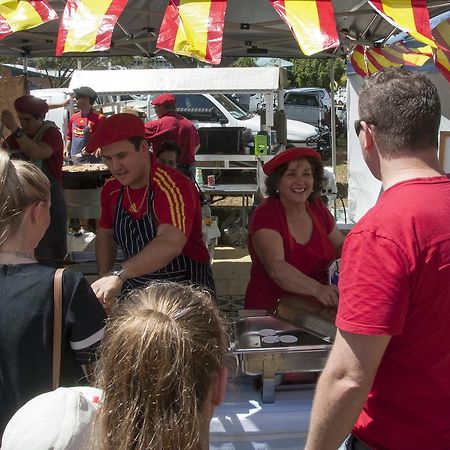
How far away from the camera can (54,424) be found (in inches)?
43.4

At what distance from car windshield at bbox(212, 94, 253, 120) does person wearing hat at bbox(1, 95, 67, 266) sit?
8862 millimetres

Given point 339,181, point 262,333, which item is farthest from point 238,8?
point 339,181

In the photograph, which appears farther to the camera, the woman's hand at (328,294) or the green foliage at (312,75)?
the green foliage at (312,75)

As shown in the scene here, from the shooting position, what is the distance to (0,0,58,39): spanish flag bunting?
2.41 metres

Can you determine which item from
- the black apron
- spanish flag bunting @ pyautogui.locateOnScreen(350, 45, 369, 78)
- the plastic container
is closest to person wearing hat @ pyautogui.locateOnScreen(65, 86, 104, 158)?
the plastic container

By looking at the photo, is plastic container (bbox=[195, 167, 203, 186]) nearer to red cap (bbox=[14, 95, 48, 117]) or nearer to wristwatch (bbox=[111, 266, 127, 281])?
red cap (bbox=[14, 95, 48, 117])

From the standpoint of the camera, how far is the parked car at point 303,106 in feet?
60.8

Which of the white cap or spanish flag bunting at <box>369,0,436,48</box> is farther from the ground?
spanish flag bunting at <box>369,0,436,48</box>

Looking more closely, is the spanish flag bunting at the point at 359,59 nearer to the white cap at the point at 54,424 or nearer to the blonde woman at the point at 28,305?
the blonde woman at the point at 28,305

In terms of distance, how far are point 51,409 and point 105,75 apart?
9436 mm

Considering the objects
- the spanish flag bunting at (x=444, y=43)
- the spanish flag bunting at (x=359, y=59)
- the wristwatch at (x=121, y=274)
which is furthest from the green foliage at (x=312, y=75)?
the wristwatch at (x=121, y=274)

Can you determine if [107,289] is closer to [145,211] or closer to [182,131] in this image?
[145,211]

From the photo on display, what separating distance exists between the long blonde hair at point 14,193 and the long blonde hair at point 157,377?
1.98 feet

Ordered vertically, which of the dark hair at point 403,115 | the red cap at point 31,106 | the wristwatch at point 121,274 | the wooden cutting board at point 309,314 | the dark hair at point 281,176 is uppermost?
the red cap at point 31,106
